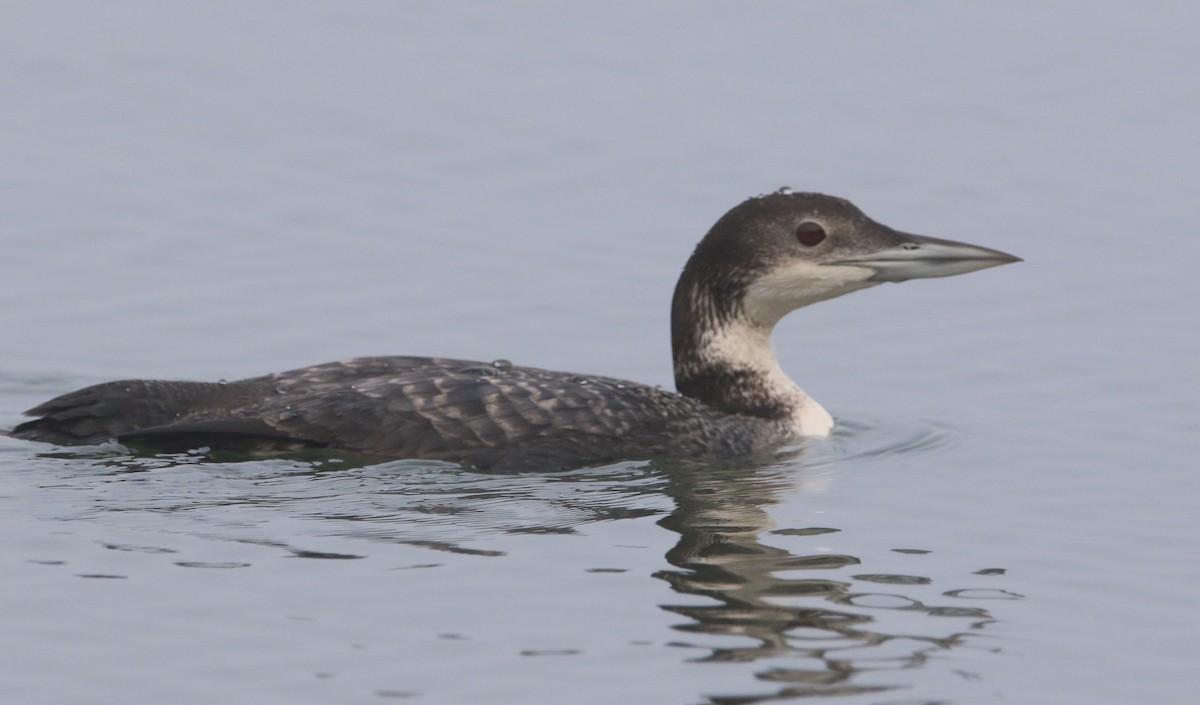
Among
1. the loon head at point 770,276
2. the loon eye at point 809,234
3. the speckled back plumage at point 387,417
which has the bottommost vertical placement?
the speckled back plumage at point 387,417

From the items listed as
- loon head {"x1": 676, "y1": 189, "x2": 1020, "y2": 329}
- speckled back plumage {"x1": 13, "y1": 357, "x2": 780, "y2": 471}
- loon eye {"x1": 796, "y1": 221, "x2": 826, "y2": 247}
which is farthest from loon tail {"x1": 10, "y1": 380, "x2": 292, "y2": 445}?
loon eye {"x1": 796, "y1": 221, "x2": 826, "y2": 247}

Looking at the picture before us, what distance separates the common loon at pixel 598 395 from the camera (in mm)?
8898

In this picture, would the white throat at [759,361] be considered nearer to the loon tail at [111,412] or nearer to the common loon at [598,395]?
the common loon at [598,395]

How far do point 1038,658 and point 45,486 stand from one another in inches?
151

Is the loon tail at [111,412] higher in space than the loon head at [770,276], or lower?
lower

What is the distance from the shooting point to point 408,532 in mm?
8031

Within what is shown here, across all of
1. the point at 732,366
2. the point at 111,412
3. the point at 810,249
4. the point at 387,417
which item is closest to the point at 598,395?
the point at 732,366

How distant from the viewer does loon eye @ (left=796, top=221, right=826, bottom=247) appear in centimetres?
967

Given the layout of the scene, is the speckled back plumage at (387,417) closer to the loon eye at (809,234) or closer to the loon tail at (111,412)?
the loon tail at (111,412)

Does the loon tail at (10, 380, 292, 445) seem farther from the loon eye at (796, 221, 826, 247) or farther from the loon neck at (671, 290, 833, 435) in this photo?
the loon eye at (796, 221, 826, 247)

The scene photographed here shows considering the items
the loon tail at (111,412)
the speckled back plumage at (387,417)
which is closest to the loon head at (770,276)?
the speckled back plumage at (387,417)

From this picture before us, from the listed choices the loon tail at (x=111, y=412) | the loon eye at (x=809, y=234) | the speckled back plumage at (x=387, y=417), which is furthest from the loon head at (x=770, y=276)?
the loon tail at (x=111, y=412)

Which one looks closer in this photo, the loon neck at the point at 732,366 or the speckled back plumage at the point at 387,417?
the speckled back plumage at the point at 387,417

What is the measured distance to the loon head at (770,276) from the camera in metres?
9.68
